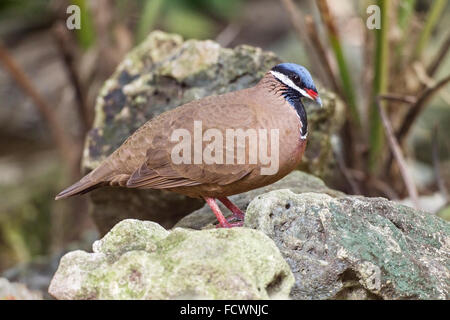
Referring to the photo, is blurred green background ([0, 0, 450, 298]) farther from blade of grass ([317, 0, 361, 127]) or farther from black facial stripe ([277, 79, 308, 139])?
black facial stripe ([277, 79, 308, 139])

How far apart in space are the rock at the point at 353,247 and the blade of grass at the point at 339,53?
2535 millimetres

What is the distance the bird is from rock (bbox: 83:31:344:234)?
849 mm

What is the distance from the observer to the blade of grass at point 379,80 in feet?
19.8

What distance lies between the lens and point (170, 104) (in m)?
5.34

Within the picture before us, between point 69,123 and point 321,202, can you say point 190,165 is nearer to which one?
point 321,202

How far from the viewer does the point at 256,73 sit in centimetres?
527

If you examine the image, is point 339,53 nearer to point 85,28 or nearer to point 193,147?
point 193,147

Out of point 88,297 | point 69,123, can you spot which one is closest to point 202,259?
point 88,297

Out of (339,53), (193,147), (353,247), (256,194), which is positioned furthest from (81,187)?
(339,53)

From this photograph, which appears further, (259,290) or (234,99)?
(234,99)

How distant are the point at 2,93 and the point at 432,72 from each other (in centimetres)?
721

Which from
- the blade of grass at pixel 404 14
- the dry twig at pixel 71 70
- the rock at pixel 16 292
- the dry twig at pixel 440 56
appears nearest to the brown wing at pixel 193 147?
the rock at pixel 16 292

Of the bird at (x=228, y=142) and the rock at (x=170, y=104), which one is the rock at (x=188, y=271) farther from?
the rock at (x=170, y=104)

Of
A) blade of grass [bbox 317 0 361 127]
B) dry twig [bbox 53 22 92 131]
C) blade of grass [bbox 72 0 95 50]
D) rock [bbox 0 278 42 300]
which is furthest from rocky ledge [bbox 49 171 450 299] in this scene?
blade of grass [bbox 72 0 95 50]
